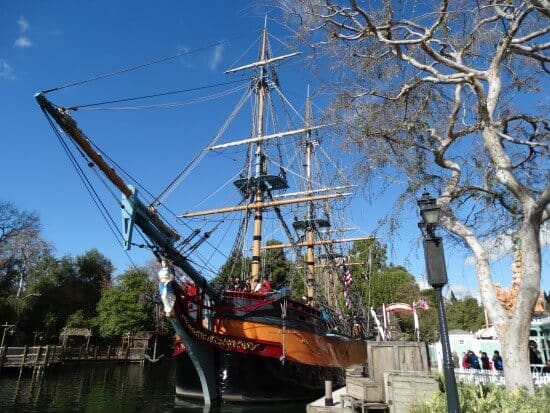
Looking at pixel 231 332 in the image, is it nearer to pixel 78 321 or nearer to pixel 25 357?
pixel 25 357

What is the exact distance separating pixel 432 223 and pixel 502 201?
3.11m

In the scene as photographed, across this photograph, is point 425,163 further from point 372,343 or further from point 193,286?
point 193,286

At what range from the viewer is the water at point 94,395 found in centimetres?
1550

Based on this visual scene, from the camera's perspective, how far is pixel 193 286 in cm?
1700

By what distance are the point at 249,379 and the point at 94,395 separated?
7.37m

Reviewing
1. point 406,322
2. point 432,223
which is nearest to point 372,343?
point 432,223

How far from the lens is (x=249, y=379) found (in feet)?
53.2

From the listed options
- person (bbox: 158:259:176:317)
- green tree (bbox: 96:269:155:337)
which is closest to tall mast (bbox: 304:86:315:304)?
person (bbox: 158:259:176:317)

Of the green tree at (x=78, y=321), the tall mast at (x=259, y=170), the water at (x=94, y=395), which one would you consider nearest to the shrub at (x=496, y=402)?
the water at (x=94, y=395)

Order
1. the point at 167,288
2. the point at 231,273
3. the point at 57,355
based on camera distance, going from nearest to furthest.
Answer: the point at 167,288 < the point at 231,273 < the point at 57,355

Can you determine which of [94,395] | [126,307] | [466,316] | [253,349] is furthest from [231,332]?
[466,316]

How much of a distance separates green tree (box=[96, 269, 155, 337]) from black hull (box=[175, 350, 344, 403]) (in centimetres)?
2126

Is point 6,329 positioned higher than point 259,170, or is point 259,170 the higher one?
point 259,170

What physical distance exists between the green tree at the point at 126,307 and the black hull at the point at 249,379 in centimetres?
2126
